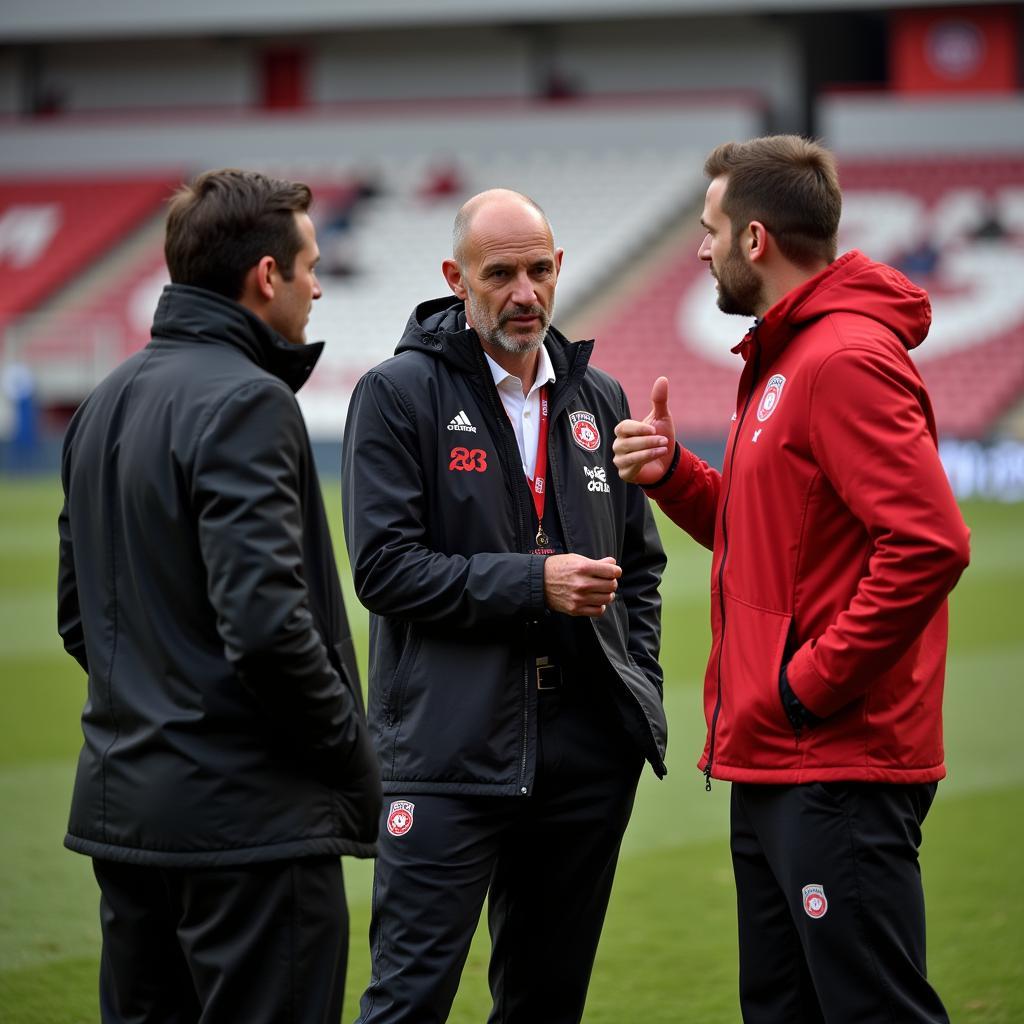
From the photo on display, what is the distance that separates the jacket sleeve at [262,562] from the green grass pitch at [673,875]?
230cm

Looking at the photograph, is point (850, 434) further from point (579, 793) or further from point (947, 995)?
point (947, 995)

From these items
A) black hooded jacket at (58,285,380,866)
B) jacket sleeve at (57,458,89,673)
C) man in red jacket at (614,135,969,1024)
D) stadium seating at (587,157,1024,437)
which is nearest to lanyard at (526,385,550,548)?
Answer: man in red jacket at (614,135,969,1024)

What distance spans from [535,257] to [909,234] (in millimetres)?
23563

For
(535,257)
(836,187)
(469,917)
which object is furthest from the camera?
(535,257)

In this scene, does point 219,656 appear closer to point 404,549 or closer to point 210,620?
point 210,620

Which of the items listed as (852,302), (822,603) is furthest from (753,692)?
(852,302)

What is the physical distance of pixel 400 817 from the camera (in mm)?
3646

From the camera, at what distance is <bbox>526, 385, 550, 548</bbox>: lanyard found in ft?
12.6

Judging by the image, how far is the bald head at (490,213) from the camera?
3852 mm

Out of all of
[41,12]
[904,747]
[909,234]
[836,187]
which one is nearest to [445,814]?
[904,747]

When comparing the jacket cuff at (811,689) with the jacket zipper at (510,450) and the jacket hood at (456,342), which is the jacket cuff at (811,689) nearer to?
the jacket zipper at (510,450)

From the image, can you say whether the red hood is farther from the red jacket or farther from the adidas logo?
the adidas logo

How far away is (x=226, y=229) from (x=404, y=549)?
0.94m

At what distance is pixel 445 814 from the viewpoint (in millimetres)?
3621
